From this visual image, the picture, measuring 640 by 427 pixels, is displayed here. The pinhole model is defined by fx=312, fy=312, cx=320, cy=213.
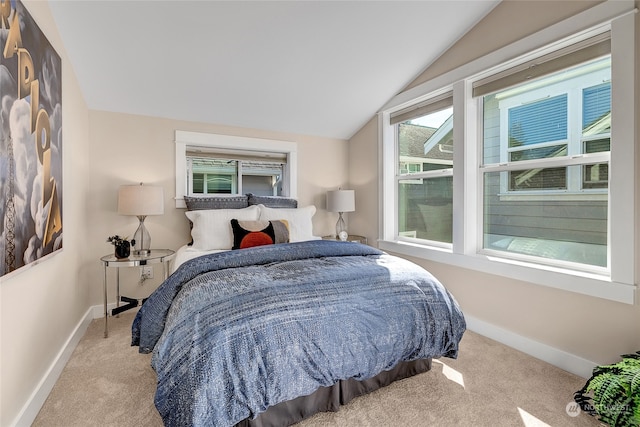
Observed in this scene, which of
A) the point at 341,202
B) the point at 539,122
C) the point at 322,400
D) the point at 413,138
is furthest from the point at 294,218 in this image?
the point at 539,122

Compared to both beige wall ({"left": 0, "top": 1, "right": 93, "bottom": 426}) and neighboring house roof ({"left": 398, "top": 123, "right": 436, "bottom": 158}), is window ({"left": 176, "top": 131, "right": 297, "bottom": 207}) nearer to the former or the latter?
beige wall ({"left": 0, "top": 1, "right": 93, "bottom": 426})

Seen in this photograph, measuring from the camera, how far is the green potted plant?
1386 millimetres

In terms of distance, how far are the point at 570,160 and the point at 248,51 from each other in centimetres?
255

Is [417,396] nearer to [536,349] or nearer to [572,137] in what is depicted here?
[536,349]

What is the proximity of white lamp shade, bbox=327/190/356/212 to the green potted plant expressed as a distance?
261cm

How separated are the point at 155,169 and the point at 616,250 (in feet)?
12.2

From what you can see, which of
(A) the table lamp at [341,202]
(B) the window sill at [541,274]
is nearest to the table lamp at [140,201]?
(A) the table lamp at [341,202]

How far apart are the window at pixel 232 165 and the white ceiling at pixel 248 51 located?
25cm

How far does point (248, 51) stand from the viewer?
258 cm

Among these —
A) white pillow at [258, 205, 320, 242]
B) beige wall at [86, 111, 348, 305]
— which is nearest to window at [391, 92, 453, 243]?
white pillow at [258, 205, 320, 242]

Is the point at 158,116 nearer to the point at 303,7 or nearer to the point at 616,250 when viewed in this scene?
the point at 303,7

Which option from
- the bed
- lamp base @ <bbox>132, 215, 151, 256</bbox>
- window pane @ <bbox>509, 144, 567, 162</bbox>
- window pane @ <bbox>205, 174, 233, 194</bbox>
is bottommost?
the bed

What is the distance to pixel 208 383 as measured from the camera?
1.21 meters

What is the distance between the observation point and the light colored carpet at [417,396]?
159 centimetres
